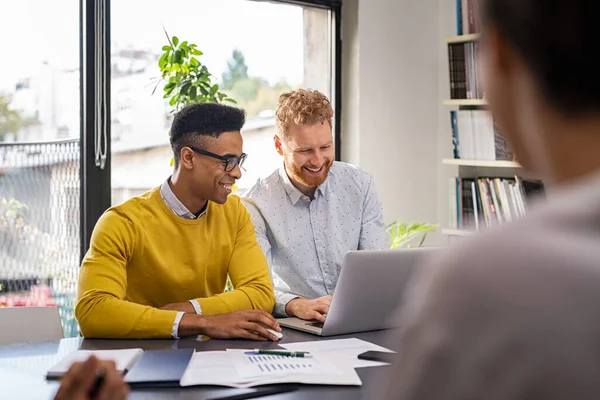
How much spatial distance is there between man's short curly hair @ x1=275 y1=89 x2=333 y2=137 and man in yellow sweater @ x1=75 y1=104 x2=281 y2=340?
0.24 m

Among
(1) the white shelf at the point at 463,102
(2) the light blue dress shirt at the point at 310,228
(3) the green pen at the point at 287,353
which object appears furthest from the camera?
(1) the white shelf at the point at 463,102

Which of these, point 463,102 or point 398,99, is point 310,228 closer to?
point 463,102

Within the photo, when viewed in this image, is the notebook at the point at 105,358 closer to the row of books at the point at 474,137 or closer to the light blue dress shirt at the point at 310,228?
the light blue dress shirt at the point at 310,228

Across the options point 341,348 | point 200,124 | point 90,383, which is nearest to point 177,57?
point 200,124

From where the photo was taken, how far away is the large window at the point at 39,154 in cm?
348

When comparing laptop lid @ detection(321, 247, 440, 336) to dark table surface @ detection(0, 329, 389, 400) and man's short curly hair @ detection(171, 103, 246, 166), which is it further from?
man's short curly hair @ detection(171, 103, 246, 166)

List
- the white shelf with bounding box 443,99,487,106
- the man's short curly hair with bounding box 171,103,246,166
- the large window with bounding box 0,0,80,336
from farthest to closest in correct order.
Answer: the white shelf with bounding box 443,99,487,106 < the large window with bounding box 0,0,80,336 < the man's short curly hair with bounding box 171,103,246,166

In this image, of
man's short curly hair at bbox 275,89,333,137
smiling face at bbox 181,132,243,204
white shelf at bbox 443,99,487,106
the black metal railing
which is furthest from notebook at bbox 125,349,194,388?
A: white shelf at bbox 443,99,487,106

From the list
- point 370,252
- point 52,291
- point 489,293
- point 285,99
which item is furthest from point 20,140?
point 489,293

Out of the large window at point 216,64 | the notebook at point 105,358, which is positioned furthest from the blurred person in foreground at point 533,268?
the large window at point 216,64

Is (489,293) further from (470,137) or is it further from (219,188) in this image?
(470,137)

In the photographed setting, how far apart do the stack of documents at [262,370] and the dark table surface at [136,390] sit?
25 mm

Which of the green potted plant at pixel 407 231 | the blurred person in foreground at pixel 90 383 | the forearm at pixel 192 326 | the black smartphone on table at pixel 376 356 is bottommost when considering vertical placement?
the black smartphone on table at pixel 376 356

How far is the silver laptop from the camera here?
2100mm
